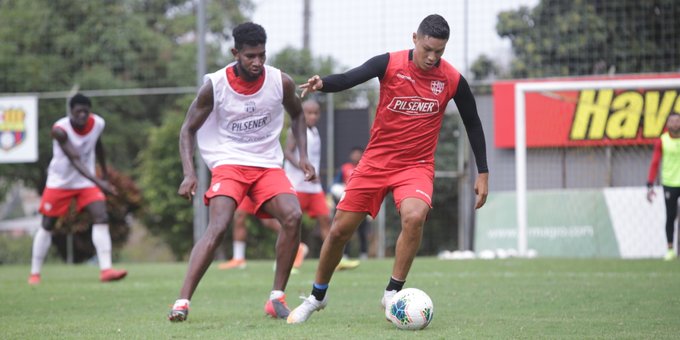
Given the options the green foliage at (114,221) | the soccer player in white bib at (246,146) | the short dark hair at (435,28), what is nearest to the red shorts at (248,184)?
the soccer player in white bib at (246,146)

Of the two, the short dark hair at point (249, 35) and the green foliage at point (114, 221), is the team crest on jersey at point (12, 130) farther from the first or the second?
the short dark hair at point (249, 35)

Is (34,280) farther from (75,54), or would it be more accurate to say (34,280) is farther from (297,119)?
(75,54)

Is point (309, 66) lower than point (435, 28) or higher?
higher

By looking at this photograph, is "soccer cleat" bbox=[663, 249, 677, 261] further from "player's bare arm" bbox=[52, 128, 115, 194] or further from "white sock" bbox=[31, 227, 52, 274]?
"white sock" bbox=[31, 227, 52, 274]

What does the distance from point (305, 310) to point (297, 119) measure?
171 cm

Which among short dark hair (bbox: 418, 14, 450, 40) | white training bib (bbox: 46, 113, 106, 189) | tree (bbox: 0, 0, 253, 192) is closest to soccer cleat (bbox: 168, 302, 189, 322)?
short dark hair (bbox: 418, 14, 450, 40)

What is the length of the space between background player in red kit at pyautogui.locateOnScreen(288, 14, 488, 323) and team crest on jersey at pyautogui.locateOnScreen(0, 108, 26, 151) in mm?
14893

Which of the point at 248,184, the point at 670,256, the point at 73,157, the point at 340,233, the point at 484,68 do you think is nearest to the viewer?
the point at 340,233

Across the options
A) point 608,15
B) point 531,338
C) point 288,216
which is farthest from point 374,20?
point 531,338

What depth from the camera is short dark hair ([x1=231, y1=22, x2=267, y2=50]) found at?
7.26 meters

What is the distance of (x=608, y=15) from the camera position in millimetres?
19812

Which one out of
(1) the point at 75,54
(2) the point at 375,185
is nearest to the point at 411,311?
(2) the point at 375,185

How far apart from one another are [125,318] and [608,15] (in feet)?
48.3

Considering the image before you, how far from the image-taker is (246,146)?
776 cm
